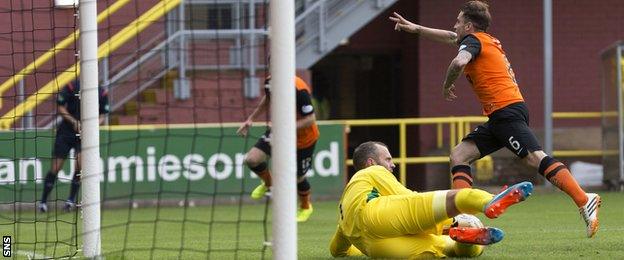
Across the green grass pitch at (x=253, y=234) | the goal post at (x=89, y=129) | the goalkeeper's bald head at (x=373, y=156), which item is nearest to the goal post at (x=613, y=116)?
the green grass pitch at (x=253, y=234)

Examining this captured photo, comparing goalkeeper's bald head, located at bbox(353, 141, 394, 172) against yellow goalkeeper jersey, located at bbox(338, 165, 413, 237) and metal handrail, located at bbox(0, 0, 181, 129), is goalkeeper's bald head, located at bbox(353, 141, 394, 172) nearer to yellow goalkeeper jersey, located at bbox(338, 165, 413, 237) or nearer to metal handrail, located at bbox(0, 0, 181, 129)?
yellow goalkeeper jersey, located at bbox(338, 165, 413, 237)

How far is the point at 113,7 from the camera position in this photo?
19797 millimetres

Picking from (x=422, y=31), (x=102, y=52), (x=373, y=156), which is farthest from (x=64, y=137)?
(x=373, y=156)

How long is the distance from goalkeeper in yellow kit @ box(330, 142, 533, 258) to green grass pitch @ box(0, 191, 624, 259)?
0.54m

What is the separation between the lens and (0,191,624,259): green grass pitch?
9.68 m

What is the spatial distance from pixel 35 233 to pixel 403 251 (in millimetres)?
5563

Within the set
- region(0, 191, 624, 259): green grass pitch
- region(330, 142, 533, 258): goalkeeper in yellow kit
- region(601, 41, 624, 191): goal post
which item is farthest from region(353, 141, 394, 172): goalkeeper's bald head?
region(601, 41, 624, 191): goal post

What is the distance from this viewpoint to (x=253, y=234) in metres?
12.7

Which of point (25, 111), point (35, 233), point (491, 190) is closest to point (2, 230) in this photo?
point (35, 233)

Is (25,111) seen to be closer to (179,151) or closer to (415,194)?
(179,151)

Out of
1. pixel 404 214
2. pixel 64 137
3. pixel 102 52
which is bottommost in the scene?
pixel 404 214

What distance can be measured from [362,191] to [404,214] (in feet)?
1.39

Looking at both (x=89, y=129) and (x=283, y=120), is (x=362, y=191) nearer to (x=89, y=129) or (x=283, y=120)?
(x=283, y=120)

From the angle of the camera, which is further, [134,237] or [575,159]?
[575,159]
